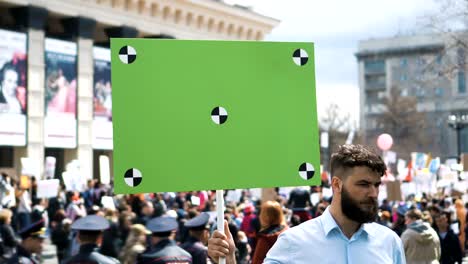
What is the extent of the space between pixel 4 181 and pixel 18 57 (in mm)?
15972

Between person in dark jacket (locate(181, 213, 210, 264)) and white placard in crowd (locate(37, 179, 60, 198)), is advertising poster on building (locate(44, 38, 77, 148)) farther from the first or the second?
person in dark jacket (locate(181, 213, 210, 264))

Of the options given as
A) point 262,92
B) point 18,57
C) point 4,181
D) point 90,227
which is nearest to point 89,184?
point 4,181

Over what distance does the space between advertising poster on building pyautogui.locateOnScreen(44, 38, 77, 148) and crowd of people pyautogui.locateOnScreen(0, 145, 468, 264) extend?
585 inches

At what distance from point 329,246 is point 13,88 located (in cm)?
3374

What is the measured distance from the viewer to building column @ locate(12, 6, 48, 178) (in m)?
37.6

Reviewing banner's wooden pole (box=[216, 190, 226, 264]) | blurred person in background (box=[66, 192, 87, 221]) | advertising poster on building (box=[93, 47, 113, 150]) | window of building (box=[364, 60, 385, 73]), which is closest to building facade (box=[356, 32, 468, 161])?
window of building (box=[364, 60, 385, 73])

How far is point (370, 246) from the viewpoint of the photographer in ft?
11.2

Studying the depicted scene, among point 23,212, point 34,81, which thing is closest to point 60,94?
point 34,81

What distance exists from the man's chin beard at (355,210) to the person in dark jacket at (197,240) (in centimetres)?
520

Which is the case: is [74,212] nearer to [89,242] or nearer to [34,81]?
[89,242]

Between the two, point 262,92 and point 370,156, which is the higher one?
point 262,92

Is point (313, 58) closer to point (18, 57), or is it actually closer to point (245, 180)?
point (245, 180)

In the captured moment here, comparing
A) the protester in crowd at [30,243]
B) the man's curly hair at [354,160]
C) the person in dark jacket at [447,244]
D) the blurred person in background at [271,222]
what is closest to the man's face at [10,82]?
the person in dark jacket at [447,244]

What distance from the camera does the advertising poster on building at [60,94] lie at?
38375 millimetres
